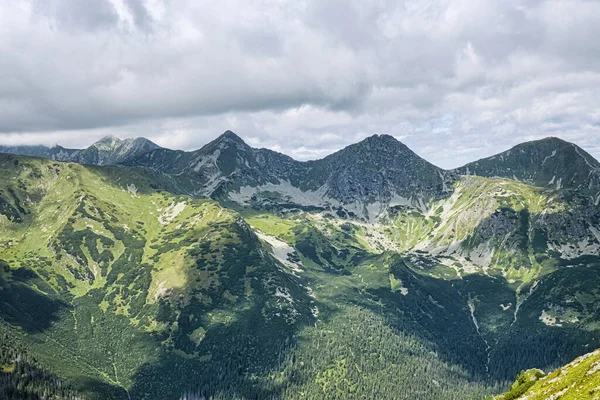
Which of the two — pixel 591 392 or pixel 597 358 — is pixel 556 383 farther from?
pixel 591 392

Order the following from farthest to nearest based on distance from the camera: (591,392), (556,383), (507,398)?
(507,398)
(556,383)
(591,392)

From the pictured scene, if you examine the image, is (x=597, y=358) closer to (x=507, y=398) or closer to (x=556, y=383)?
(x=556, y=383)

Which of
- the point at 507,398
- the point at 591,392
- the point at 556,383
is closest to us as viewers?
the point at 591,392

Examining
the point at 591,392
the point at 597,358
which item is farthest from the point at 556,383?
the point at 591,392

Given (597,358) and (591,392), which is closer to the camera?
(591,392)

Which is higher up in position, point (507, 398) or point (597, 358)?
point (597, 358)

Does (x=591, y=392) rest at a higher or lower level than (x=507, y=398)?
higher

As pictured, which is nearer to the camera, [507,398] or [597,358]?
[597,358]
